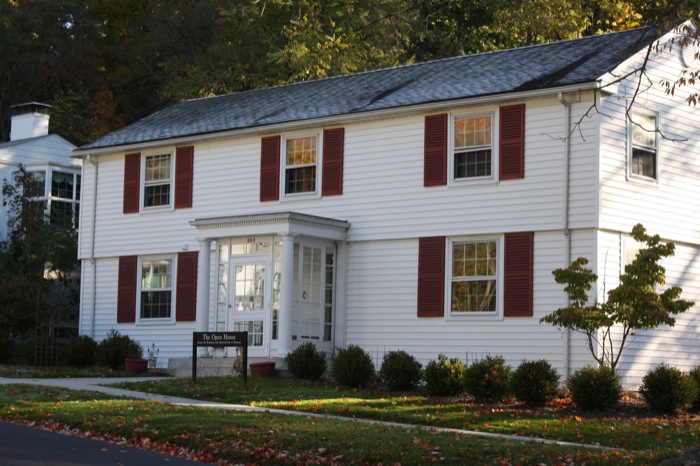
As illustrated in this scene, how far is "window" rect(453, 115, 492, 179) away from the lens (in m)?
24.4

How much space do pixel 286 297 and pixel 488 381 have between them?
20.2 feet

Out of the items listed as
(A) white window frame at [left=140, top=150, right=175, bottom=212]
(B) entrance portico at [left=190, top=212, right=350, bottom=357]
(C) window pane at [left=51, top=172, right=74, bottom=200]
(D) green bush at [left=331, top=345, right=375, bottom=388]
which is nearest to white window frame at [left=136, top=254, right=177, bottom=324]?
(A) white window frame at [left=140, top=150, right=175, bottom=212]

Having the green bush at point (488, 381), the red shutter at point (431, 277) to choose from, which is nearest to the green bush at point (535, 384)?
the green bush at point (488, 381)

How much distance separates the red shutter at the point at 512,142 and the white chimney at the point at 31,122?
24.2 metres

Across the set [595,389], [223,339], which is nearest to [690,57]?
[595,389]

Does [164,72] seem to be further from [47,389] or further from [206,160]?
[47,389]

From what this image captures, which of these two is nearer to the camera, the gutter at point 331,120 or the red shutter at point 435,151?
the gutter at point 331,120

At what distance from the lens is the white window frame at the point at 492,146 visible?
79.2 feet

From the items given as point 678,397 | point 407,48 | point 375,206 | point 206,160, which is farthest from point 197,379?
point 407,48

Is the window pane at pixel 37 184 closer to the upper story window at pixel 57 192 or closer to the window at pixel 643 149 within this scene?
the upper story window at pixel 57 192

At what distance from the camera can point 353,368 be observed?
2264cm

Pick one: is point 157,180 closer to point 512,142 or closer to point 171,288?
point 171,288

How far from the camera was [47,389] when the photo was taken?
2033 cm

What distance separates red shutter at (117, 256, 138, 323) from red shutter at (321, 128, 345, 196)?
6534 mm
